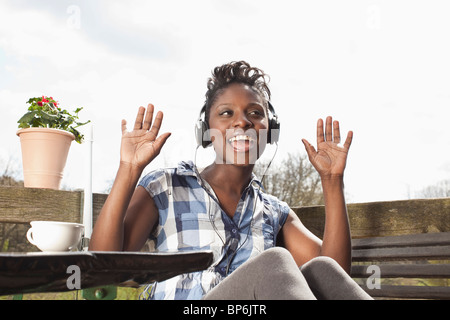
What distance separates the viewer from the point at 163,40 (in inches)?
102

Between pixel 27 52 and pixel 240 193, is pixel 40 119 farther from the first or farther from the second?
pixel 27 52

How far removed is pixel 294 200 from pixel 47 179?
2657mm

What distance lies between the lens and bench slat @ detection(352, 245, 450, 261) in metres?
1.75

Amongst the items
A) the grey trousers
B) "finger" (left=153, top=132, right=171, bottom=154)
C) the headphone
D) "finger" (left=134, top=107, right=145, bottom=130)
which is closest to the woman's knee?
the grey trousers

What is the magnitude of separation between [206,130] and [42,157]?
651mm

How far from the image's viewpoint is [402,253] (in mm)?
1826

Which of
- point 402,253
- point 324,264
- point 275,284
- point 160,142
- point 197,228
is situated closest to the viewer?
point 275,284

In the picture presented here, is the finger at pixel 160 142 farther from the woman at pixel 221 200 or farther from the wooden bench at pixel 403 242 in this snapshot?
the wooden bench at pixel 403 242

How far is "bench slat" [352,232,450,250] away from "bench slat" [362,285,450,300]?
6.8 inches

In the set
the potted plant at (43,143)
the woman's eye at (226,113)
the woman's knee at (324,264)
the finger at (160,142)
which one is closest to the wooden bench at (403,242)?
the woman's eye at (226,113)

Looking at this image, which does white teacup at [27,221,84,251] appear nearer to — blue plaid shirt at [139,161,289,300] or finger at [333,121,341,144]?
blue plaid shirt at [139,161,289,300]

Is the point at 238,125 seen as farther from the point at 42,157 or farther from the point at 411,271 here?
the point at 411,271

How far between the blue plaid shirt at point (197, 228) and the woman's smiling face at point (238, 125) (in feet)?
0.49

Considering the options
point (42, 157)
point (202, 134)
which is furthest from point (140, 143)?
point (42, 157)
